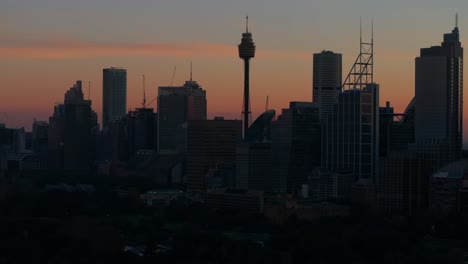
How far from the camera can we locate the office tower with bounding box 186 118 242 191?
170 feet

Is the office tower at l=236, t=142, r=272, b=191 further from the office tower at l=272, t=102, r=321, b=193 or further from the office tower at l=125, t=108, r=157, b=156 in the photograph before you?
the office tower at l=125, t=108, r=157, b=156

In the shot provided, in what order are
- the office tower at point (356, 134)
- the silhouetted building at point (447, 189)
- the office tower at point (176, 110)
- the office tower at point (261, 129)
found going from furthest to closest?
1. the office tower at point (176, 110)
2. the office tower at point (261, 129)
3. the office tower at point (356, 134)
4. the silhouetted building at point (447, 189)

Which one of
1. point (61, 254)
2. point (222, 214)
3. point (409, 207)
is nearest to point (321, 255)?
point (61, 254)

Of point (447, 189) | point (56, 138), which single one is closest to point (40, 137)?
point (56, 138)

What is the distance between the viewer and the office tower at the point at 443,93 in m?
51.0

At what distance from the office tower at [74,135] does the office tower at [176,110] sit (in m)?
5.10

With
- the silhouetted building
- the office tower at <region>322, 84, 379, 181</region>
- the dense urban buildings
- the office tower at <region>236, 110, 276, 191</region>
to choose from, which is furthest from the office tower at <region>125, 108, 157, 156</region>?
the silhouetted building

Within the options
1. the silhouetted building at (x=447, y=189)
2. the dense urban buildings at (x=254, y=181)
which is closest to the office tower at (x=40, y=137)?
the dense urban buildings at (x=254, y=181)

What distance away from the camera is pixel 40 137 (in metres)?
78.9

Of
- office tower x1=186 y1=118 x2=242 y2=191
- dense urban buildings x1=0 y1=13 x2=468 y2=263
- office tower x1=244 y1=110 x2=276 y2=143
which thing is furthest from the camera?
office tower x1=244 y1=110 x2=276 y2=143

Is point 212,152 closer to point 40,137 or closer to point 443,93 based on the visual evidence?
point 443,93

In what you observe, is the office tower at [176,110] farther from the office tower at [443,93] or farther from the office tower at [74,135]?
the office tower at [443,93]

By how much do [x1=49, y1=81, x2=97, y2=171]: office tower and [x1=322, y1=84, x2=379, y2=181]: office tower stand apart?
72.5ft

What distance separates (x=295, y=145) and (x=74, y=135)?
22882 mm
